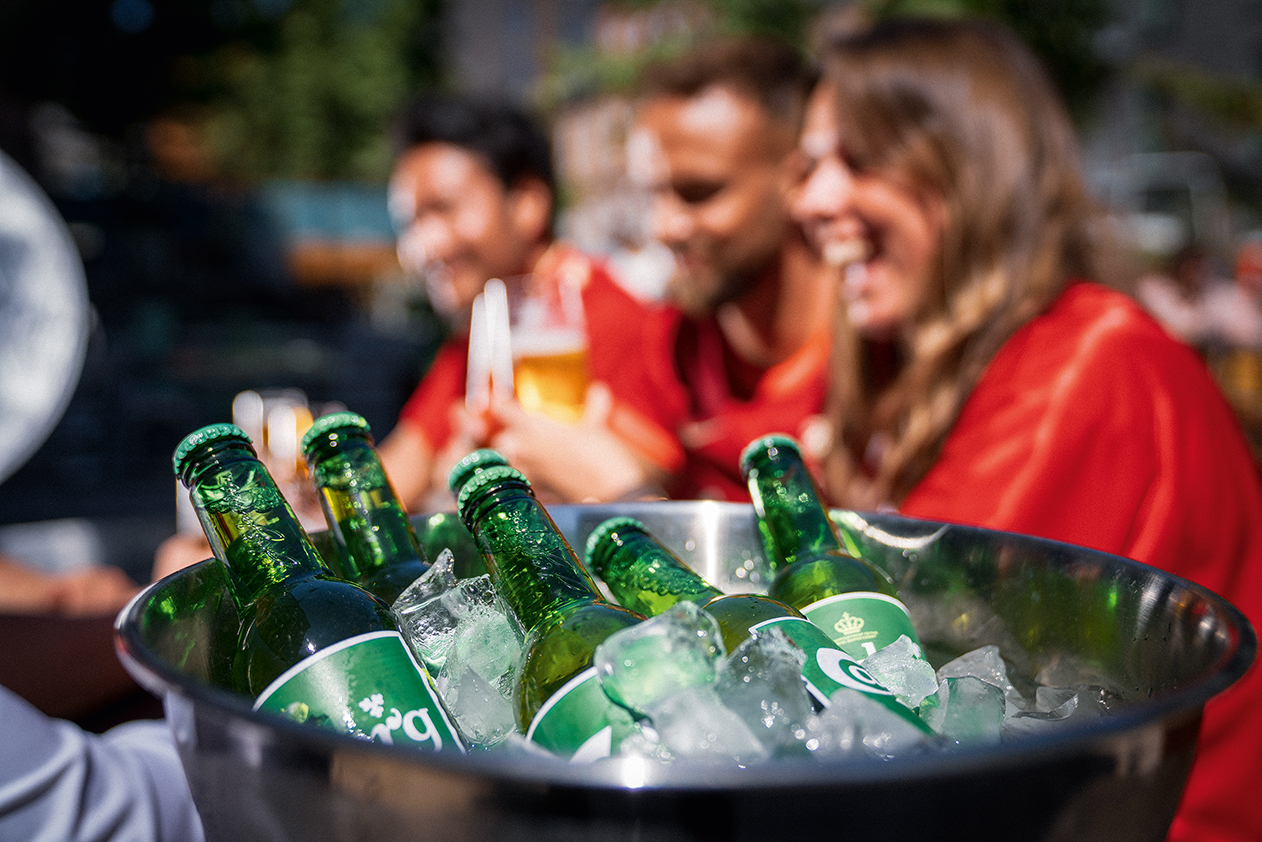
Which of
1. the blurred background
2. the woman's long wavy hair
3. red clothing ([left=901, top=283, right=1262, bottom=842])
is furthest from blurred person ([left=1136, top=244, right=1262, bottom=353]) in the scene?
red clothing ([left=901, top=283, right=1262, bottom=842])

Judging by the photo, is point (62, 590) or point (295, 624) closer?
point (295, 624)

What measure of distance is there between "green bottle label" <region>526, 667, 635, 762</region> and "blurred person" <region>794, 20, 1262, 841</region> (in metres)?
0.90

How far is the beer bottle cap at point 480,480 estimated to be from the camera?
69cm

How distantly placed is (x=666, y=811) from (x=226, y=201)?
14783 millimetres

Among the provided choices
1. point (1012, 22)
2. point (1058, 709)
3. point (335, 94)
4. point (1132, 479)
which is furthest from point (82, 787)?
point (335, 94)

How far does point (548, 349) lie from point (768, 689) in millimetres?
1434

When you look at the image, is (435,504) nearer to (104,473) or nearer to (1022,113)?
(1022,113)

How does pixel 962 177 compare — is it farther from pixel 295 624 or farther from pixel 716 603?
pixel 295 624

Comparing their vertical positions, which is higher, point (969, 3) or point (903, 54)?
point (969, 3)

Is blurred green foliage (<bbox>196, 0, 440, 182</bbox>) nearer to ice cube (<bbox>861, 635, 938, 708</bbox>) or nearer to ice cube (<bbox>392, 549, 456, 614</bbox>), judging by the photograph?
ice cube (<bbox>392, 549, 456, 614</bbox>)

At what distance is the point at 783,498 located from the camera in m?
0.85

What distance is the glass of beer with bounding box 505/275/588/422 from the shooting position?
6.26 ft

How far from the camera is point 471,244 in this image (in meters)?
3.27

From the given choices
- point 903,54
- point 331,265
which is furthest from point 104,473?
point 331,265
